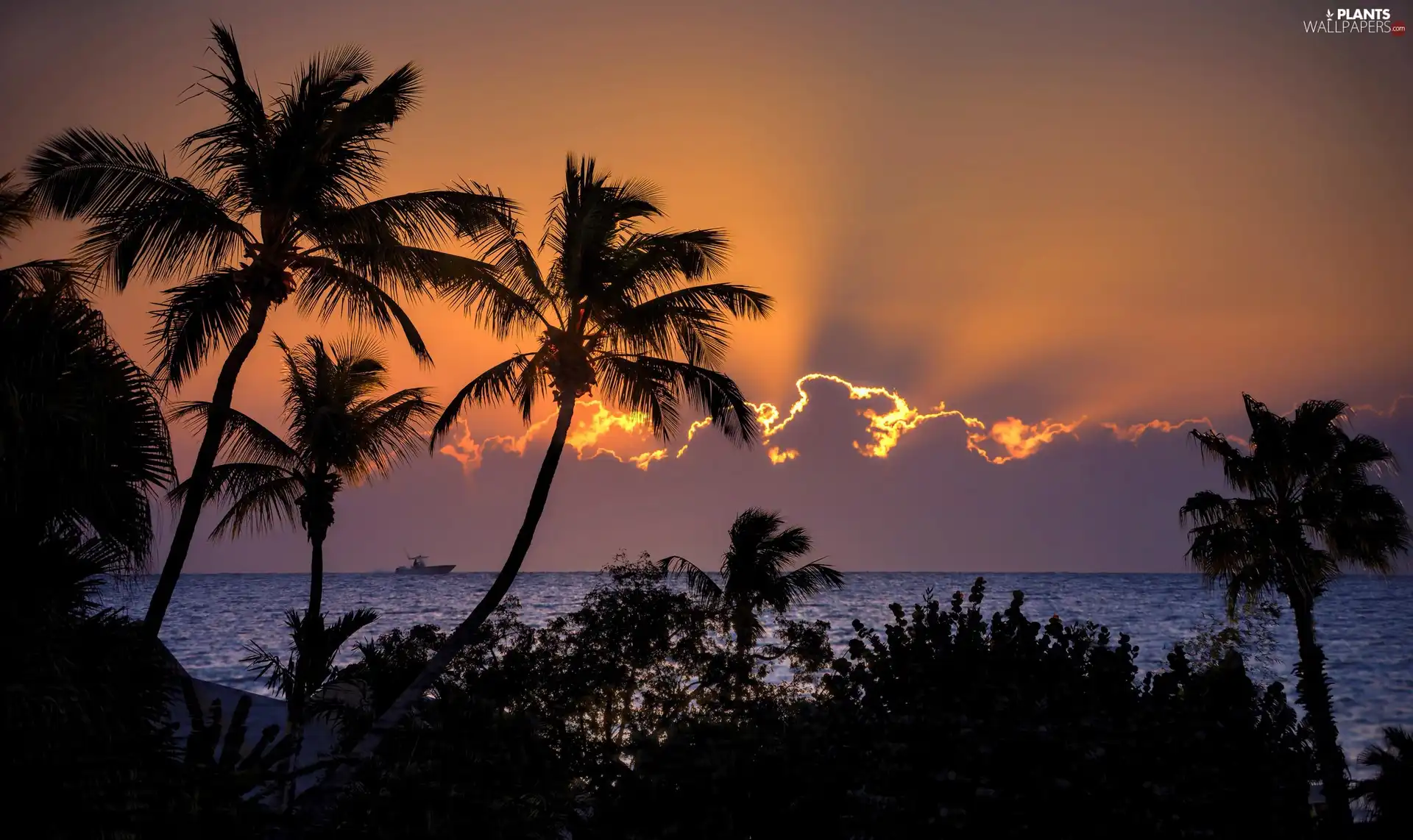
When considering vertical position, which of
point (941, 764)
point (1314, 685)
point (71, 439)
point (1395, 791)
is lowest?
point (1395, 791)

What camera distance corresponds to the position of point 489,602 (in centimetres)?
2162

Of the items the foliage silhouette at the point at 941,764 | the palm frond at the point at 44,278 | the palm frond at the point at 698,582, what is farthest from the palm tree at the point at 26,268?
the palm frond at the point at 698,582

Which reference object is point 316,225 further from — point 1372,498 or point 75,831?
point 1372,498

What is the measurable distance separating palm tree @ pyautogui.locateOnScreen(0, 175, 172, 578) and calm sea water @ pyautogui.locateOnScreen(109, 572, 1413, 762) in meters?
31.9

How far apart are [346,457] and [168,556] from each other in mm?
10753

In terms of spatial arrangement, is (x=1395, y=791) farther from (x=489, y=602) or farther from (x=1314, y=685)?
(x=489, y=602)

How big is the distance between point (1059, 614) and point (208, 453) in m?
67.5

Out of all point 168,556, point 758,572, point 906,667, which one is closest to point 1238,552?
point 758,572

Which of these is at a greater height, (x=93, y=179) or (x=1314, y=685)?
(x=93, y=179)

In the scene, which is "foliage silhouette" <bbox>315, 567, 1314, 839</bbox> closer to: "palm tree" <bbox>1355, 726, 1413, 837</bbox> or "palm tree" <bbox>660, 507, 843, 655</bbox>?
"palm tree" <bbox>1355, 726, 1413, 837</bbox>

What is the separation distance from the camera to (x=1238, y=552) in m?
26.2

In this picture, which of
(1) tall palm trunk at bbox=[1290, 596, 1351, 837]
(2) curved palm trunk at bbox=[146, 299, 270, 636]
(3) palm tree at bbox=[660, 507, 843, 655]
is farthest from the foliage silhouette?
Result: (3) palm tree at bbox=[660, 507, 843, 655]

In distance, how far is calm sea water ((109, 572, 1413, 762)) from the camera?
72588 mm

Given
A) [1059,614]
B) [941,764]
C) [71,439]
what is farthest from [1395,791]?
[1059,614]
